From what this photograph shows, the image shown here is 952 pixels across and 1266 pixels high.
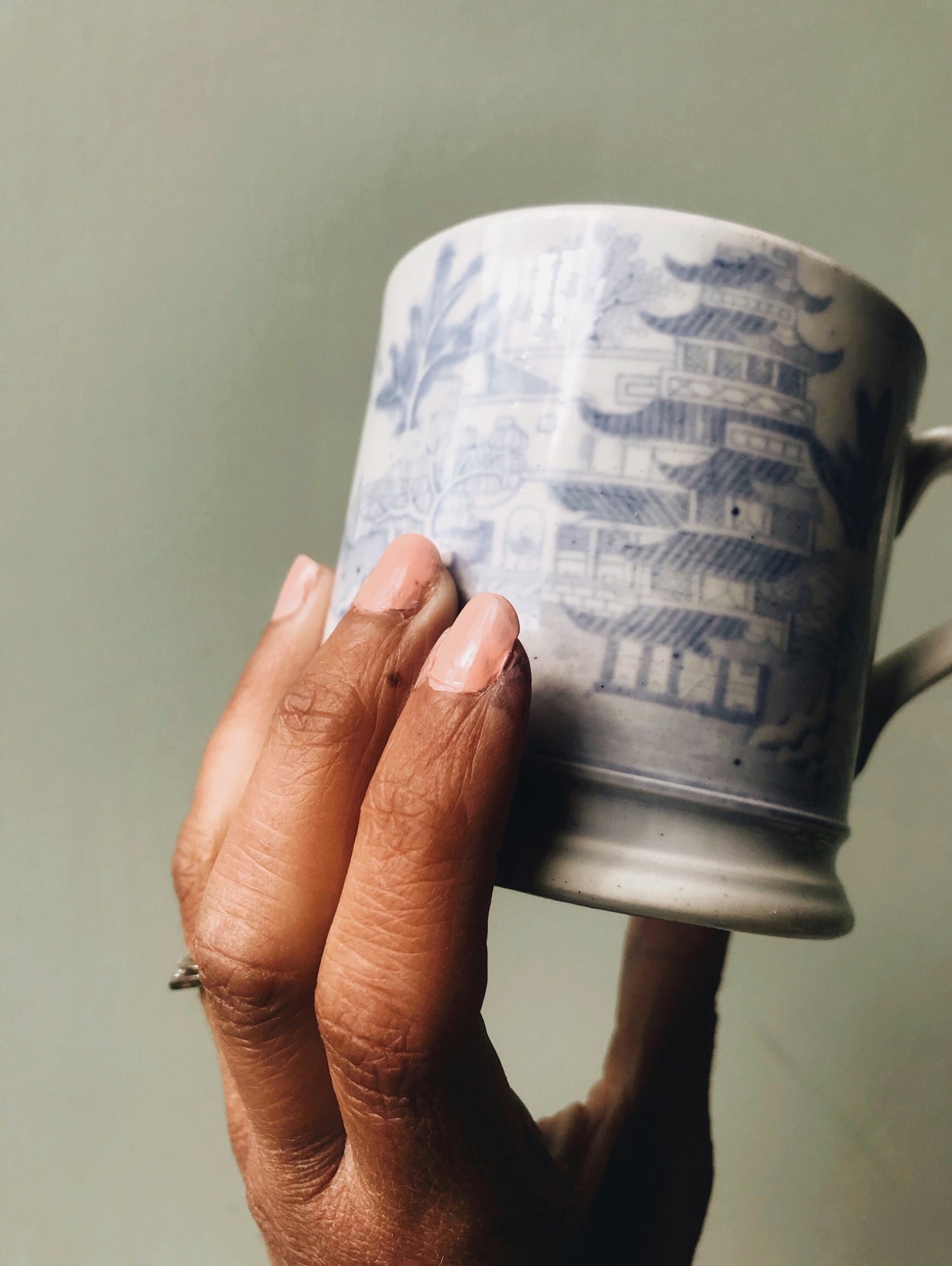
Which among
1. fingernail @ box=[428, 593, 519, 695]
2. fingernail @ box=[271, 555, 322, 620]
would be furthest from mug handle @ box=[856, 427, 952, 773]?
fingernail @ box=[271, 555, 322, 620]

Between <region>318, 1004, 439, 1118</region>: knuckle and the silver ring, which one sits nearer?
<region>318, 1004, 439, 1118</region>: knuckle

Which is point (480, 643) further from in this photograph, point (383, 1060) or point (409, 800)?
point (383, 1060)

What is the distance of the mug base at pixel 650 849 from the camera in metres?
0.43

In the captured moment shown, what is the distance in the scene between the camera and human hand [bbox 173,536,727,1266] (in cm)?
44

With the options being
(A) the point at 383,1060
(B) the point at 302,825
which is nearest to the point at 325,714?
(B) the point at 302,825

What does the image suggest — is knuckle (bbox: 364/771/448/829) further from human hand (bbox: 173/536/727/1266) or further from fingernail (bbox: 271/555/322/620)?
fingernail (bbox: 271/555/322/620)

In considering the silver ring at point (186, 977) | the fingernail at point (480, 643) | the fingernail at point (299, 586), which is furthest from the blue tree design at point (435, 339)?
the silver ring at point (186, 977)

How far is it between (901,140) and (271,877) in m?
0.91

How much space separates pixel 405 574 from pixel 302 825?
5.3 inches

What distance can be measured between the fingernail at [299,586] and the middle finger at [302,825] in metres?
0.26

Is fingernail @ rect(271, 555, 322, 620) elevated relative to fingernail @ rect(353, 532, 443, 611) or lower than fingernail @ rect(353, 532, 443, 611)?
elevated

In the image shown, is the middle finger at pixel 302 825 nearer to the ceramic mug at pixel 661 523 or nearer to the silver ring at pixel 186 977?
the ceramic mug at pixel 661 523

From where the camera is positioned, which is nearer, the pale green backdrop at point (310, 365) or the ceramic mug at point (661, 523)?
the ceramic mug at point (661, 523)

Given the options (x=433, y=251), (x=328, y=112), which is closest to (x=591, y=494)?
(x=433, y=251)
